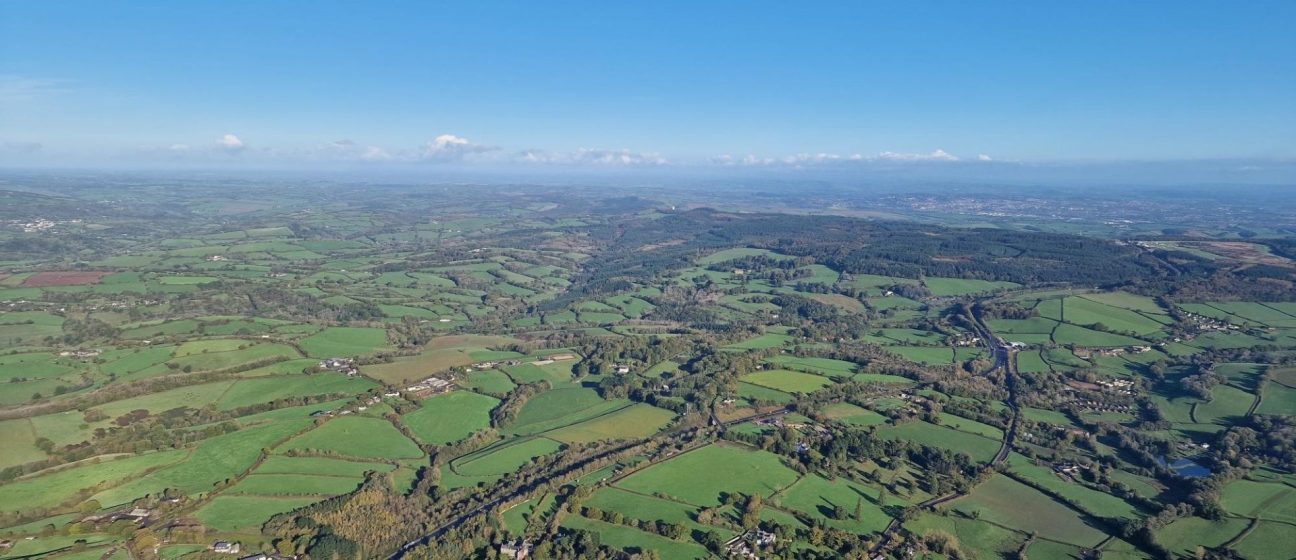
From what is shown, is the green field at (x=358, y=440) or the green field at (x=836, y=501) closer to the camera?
the green field at (x=836, y=501)

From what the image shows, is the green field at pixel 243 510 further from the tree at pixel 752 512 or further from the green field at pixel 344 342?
the green field at pixel 344 342

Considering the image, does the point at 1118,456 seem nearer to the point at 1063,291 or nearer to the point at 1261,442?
the point at 1261,442

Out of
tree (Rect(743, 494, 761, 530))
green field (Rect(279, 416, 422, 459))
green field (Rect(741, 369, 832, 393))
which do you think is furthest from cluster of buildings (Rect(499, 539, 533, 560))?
green field (Rect(741, 369, 832, 393))

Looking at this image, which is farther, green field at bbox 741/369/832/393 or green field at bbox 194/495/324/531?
green field at bbox 741/369/832/393

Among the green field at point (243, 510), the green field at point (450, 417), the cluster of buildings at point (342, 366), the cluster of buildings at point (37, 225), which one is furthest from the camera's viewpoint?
the cluster of buildings at point (37, 225)

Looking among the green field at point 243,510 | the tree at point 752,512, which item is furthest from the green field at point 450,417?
the tree at point 752,512

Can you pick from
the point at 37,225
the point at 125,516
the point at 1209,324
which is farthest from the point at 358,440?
the point at 37,225

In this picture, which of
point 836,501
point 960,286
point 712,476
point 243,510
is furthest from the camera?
point 960,286

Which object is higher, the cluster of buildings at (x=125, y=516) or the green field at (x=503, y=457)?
the cluster of buildings at (x=125, y=516)

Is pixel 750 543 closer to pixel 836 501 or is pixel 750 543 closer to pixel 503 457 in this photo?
pixel 836 501

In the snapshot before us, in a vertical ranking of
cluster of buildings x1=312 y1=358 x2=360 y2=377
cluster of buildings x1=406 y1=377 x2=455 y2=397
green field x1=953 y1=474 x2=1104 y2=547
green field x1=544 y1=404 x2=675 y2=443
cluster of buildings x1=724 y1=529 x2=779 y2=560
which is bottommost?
green field x1=544 y1=404 x2=675 y2=443

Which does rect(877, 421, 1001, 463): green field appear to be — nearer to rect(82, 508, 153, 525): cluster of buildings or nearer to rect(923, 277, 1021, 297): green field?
rect(82, 508, 153, 525): cluster of buildings

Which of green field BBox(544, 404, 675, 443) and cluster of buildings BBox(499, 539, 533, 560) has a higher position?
cluster of buildings BBox(499, 539, 533, 560)
